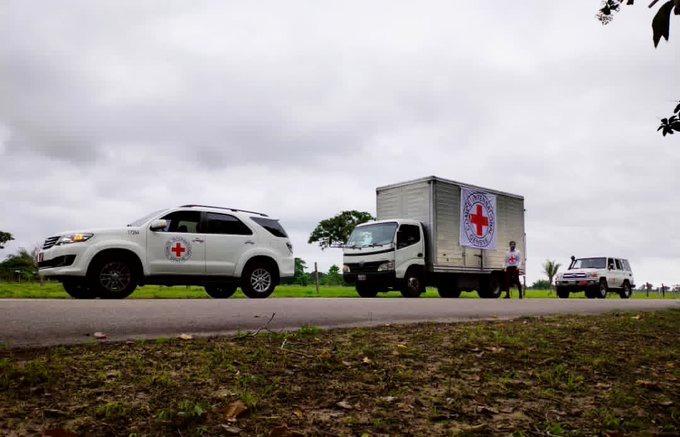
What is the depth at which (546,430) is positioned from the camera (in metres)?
4.31

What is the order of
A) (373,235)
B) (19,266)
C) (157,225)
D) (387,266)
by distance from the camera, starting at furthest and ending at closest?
(19,266) → (373,235) → (387,266) → (157,225)

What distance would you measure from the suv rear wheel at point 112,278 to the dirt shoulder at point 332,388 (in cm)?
615

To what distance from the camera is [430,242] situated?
19172 millimetres

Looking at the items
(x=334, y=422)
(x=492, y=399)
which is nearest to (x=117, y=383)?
(x=334, y=422)

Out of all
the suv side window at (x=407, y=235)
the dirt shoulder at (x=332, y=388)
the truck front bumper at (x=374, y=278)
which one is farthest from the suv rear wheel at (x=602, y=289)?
the dirt shoulder at (x=332, y=388)

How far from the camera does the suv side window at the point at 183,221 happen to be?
1282 centimetres

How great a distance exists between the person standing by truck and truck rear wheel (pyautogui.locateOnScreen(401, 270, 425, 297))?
360 centimetres

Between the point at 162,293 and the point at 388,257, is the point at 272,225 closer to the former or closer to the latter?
the point at 388,257

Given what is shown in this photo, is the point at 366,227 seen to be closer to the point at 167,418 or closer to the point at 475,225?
the point at 475,225

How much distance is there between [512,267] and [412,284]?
422 cm

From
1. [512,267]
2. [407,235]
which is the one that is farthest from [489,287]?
[407,235]

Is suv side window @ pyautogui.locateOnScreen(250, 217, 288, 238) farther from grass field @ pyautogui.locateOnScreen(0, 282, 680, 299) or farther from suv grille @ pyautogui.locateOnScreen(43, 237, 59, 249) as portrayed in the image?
suv grille @ pyautogui.locateOnScreen(43, 237, 59, 249)

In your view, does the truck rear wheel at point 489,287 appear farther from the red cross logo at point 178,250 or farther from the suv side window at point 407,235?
the red cross logo at point 178,250

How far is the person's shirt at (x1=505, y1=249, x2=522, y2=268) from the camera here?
20.5 m
